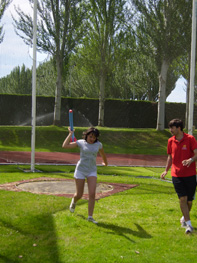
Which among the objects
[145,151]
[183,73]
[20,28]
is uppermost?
[20,28]

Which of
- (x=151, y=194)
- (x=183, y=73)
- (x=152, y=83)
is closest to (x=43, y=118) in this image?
(x=183, y=73)

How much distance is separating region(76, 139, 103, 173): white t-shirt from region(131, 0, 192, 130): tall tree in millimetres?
22686

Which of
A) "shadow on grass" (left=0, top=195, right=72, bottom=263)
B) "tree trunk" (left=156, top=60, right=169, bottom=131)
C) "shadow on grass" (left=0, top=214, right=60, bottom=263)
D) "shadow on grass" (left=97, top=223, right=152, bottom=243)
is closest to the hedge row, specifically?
"tree trunk" (left=156, top=60, right=169, bottom=131)

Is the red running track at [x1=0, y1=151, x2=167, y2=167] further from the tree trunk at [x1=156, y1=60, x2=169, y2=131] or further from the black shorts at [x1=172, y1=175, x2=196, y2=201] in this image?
the black shorts at [x1=172, y1=175, x2=196, y2=201]

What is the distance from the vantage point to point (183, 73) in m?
34.8

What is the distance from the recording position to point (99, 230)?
20.0 ft

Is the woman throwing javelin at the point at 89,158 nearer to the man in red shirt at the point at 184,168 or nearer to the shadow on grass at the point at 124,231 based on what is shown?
the shadow on grass at the point at 124,231

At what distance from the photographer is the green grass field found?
4977 millimetres

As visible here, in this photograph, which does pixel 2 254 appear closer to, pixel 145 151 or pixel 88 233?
pixel 88 233

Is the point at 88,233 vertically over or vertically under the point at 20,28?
under

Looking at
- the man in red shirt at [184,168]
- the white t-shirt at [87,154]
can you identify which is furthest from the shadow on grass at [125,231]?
the white t-shirt at [87,154]

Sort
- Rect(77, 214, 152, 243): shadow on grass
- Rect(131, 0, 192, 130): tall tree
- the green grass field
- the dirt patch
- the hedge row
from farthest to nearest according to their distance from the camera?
the hedge row → Rect(131, 0, 192, 130): tall tree → the dirt patch → Rect(77, 214, 152, 243): shadow on grass → the green grass field

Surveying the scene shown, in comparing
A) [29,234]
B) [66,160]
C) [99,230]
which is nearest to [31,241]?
[29,234]

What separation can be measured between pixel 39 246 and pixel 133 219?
216 centimetres
